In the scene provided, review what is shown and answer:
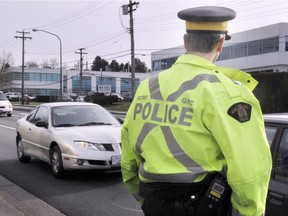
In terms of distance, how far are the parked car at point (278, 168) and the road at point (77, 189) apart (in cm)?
257

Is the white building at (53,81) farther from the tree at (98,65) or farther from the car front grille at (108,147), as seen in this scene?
the car front grille at (108,147)

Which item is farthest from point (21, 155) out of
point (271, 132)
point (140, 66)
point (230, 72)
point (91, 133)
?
point (140, 66)

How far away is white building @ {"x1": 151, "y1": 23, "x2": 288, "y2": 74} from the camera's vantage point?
185 feet

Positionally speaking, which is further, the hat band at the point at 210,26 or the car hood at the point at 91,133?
the car hood at the point at 91,133

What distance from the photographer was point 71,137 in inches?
307

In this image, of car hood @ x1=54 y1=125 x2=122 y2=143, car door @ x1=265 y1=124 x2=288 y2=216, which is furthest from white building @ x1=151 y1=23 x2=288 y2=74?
car door @ x1=265 y1=124 x2=288 y2=216

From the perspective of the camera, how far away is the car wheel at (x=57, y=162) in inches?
308

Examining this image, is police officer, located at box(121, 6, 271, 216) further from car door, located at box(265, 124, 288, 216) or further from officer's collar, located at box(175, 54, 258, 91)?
car door, located at box(265, 124, 288, 216)

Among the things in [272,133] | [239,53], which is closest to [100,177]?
[272,133]

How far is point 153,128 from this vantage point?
2.25m

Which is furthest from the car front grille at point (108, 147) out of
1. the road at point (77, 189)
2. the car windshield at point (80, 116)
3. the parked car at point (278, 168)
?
the parked car at point (278, 168)

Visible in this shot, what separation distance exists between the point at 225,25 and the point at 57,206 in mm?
4643

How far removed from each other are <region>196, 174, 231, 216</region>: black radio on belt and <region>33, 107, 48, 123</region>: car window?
7.09m

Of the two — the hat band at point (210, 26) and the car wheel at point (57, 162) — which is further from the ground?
the hat band at point (210, 26)
